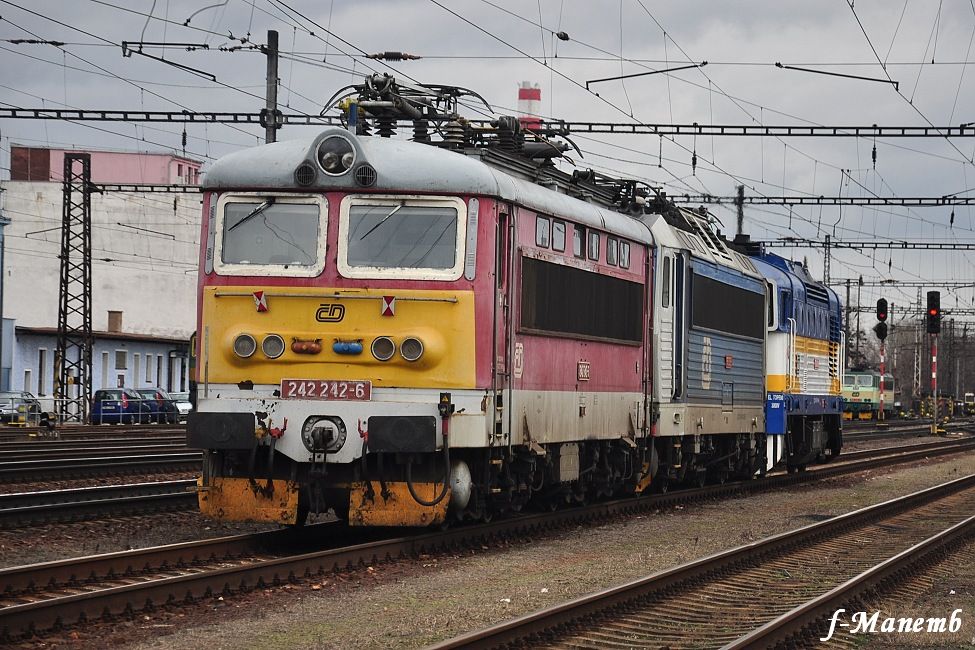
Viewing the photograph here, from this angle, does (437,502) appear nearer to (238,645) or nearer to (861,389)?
(238,645)

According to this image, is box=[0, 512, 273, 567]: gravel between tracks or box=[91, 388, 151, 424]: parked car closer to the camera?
box=[0, 512, 273, 567]: gravel between tracks

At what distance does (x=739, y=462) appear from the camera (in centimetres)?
2381

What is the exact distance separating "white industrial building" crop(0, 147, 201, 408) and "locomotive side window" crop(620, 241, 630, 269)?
1988 inches

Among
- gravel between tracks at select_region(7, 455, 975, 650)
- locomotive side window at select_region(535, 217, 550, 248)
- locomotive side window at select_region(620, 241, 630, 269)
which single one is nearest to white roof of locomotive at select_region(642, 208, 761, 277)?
locomotive side window at select_region(620, 241, 630, 269)

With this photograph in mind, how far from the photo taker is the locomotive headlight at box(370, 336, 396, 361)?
503 inches

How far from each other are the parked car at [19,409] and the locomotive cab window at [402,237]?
114 feet

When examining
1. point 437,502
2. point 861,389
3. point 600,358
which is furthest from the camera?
point 861,389

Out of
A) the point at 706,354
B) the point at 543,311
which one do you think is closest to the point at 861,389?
the point at 706,354

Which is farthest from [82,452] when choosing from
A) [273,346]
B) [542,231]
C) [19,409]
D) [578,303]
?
[19,409]

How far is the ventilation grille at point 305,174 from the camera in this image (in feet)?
43.2

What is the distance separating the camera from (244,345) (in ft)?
42.5

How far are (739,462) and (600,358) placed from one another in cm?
821

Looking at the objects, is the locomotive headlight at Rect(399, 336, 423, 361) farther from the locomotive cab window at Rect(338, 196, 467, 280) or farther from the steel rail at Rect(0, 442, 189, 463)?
the steel rail at Rect(0, 442, 189, 463)

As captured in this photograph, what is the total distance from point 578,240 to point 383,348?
11.5ft
